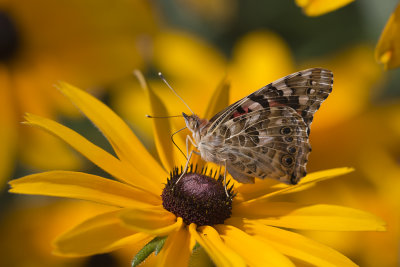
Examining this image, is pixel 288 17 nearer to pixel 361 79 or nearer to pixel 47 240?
pixel 361 79

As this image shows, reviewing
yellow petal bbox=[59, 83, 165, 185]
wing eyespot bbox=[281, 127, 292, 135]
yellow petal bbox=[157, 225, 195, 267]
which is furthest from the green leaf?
wing eyespot bbox=[281, 127, 292, 135]

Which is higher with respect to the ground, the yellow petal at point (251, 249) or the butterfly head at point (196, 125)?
the butterfly head at point (196, 125)

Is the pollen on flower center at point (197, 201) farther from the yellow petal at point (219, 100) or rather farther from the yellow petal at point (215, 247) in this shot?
the yellow petal at point (219, 100)

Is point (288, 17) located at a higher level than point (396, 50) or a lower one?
higher

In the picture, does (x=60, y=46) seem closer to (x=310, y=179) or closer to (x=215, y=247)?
(x=310, y=179)

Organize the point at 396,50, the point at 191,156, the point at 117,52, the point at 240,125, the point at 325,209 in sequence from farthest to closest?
1. the point at 117,52
2. the point at 191,156
3. the point at 240,125
4. the point at 325,209
5. the point at 396,50

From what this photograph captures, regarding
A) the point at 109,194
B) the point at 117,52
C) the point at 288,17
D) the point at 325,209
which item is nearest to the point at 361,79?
the point at 288,17

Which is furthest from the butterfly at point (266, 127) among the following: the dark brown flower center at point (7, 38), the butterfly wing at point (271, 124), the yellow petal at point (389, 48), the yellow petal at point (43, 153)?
the dark brown flower center at point (7, 38)

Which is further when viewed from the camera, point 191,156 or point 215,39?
point 215,39
